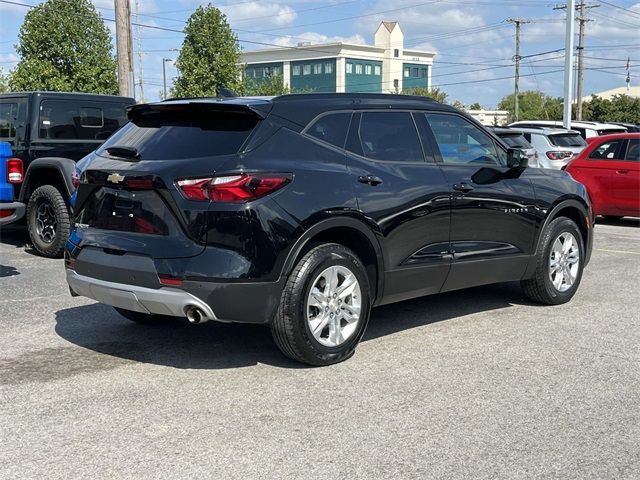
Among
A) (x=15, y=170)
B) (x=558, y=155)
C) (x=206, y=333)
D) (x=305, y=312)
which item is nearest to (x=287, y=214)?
(x=305, y=312)

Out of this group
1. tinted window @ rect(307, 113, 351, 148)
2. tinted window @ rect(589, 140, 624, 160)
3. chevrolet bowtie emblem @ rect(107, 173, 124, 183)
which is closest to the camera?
chevrolet bowtie emblem @ rect(107, 173, 124, 183)

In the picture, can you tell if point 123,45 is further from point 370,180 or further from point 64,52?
point 370,180

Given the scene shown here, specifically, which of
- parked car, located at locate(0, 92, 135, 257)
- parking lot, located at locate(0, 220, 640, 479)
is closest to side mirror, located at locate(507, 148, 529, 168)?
parking lot, located at locate(0, 220, 640, 479)

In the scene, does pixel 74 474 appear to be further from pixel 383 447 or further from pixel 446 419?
pixel 446 419

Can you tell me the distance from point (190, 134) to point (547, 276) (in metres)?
3.60

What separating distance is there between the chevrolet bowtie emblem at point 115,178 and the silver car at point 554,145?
1283 centimetres

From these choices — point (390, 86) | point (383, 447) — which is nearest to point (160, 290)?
point (383, 447)

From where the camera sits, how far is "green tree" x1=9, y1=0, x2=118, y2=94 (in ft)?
75.9

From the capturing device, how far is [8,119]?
32.8ft

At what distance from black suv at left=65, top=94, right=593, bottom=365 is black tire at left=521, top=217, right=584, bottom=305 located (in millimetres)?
780

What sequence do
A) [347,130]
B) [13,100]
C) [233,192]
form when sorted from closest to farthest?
[233,192] → [347,130] → [13,100]

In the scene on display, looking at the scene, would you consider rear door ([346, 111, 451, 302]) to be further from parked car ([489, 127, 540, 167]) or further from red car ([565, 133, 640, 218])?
parked car ([489, 127, 540, 167])

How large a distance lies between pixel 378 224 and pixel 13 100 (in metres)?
6.56

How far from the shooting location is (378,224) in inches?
211
